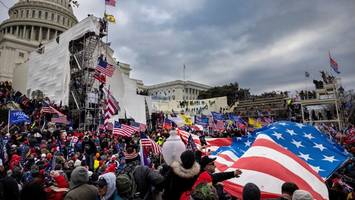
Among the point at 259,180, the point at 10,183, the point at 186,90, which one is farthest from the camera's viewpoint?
the point at 186,90

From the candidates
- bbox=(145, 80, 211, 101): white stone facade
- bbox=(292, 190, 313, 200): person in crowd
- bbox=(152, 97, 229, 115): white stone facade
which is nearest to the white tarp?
bbox=(152, 97, 229, 115): white stone facade

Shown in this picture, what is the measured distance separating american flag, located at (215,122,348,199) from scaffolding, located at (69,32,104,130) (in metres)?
21.5

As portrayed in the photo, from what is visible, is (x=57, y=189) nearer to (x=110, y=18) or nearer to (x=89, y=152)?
(x=89, y=152)

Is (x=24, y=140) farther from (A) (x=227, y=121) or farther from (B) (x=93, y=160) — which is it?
(A) (x=227, y=121)

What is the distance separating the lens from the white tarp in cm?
Result: 3050

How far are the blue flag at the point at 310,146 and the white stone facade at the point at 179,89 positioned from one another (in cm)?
9030

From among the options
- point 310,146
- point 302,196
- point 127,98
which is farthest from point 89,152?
point 127,98

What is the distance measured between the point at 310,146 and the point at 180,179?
4.65 meters

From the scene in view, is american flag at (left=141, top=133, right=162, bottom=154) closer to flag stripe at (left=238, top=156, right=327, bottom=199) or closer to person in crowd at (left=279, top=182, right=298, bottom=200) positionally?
flag stripe at (left=238, top=156, right=327, bottom=199)

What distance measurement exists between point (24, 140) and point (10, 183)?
966 cm

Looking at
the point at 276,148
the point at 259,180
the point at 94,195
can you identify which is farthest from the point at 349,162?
the point at 94,195

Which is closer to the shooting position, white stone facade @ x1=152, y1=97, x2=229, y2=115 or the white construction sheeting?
the white construction sheeting

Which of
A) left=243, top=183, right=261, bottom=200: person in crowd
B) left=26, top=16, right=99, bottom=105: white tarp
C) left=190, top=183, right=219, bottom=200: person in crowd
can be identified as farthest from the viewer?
left=26, top=16, right=99, bottom=105: white tarp

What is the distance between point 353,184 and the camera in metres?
5.62
